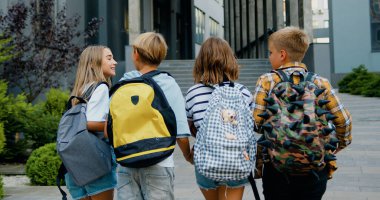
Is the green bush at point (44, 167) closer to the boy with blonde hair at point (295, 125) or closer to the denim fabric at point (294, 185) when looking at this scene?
the boy with blonde hair at point (295, 125)

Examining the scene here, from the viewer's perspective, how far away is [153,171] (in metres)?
3.46

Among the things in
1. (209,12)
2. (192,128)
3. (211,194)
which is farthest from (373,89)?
(209,12)

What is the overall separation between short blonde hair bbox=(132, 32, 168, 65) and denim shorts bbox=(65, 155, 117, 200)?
2.81ft

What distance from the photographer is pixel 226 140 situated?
10.8 ft

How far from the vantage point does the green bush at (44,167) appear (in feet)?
28.4

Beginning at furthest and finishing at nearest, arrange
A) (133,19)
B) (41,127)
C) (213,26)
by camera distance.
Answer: (213,26), (133,19), (41,127)

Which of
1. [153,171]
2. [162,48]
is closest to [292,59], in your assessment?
[162,48]

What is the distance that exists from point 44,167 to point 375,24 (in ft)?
104

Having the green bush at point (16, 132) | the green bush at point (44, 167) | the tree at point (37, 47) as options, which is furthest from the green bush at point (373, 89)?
the green bush at point (44, 167)

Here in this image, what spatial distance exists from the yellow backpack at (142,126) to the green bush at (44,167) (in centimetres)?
560

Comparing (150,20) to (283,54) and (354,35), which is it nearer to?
(354,35)

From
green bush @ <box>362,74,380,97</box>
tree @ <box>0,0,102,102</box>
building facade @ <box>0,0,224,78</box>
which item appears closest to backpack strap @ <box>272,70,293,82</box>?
tree @ <box>0,0,102,102</box>

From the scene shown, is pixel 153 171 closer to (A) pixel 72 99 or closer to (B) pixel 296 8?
(A) pixel 72 99

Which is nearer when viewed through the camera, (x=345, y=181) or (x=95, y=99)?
(x=95, y=99)
